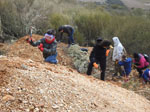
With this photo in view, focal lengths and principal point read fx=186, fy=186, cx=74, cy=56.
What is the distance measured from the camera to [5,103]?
82.6 inches

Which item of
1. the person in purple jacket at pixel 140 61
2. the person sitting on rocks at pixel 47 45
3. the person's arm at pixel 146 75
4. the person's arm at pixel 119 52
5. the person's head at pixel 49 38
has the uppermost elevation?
the person's head at pixel 49 38

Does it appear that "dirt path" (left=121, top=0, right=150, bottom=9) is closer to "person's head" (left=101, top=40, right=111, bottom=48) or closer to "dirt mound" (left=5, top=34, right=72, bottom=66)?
"dirt mound" (left=5, top=34, right=72, bottom=66)

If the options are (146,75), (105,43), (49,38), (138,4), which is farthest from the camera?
(138,4)

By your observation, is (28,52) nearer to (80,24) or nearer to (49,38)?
(49,38)

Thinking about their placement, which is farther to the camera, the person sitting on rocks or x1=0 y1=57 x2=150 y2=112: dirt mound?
the person sitting on rocks

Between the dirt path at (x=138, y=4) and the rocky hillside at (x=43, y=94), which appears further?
the dirt path at (x=138, y=4)

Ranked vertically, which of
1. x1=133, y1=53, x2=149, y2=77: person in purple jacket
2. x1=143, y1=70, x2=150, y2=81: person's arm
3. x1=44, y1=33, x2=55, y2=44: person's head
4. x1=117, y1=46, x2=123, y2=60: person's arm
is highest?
x1=44, y1=33, x2=55, y2=44: person's head

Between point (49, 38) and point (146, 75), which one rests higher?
point (49, 38)

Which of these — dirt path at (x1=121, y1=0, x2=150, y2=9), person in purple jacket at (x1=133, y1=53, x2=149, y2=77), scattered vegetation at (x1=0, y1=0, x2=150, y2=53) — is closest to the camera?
person in purple jacket at (x1=133, y1=53, x2=149, y2=77)

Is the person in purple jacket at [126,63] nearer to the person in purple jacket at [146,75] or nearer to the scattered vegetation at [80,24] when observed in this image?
the person in purple jacket at [146,75]

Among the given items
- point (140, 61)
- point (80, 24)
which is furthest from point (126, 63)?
point (80, 24)

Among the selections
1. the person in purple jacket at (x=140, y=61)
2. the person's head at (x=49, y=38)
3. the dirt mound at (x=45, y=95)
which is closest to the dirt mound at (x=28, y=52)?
the person's head at (x=49, y=38)

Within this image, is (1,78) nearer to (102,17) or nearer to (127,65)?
(127,65)

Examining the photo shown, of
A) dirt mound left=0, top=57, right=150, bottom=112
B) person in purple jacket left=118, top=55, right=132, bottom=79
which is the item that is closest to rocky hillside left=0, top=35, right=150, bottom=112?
dirt mound left=0, top=57, right=150, bottom=112
